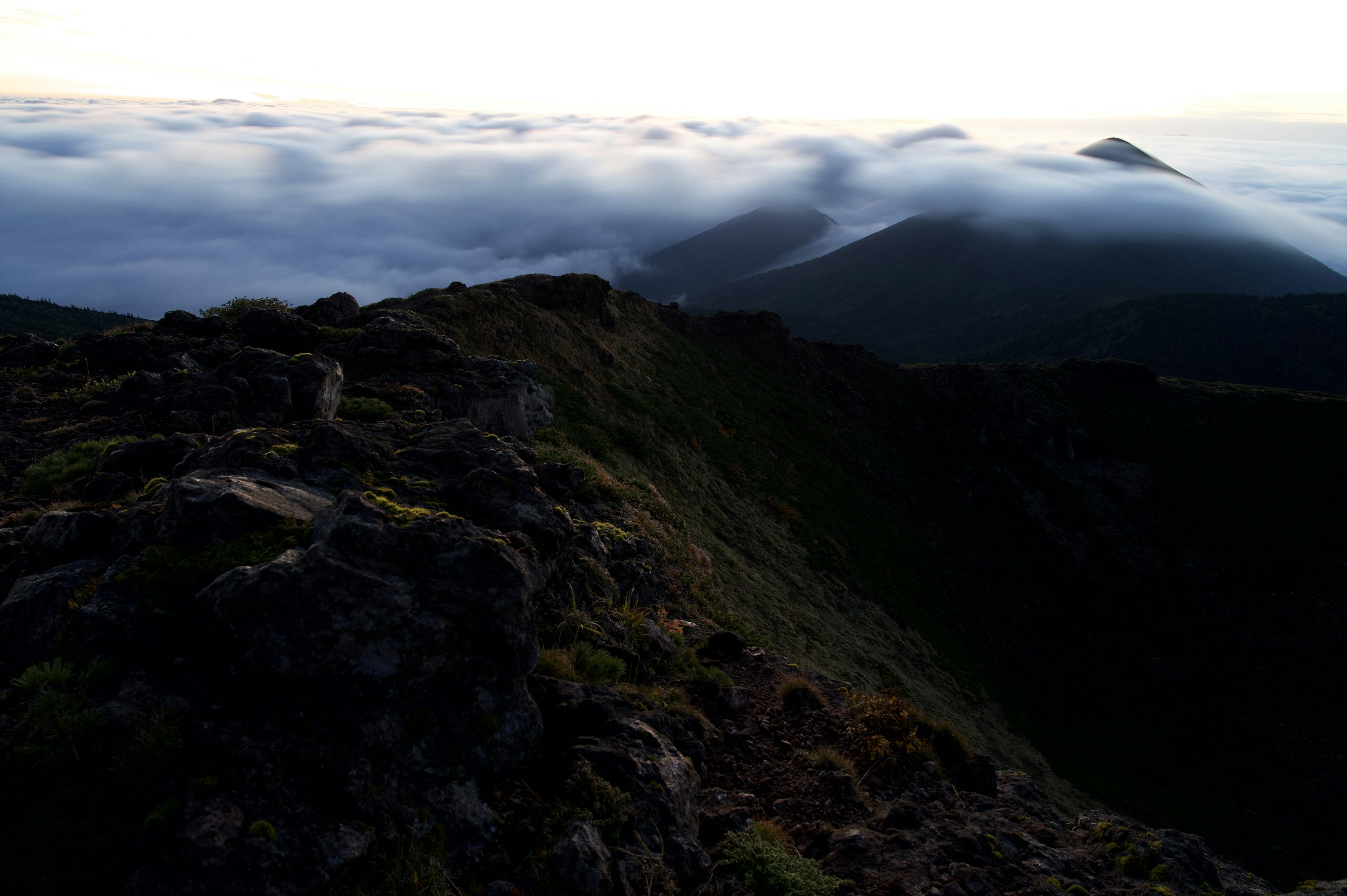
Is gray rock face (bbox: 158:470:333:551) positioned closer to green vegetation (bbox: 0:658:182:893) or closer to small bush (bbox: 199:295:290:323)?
green vegetation (bbox: 0:658:182:893)

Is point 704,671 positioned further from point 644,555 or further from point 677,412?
point 677,412

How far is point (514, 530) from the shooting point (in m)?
9.83

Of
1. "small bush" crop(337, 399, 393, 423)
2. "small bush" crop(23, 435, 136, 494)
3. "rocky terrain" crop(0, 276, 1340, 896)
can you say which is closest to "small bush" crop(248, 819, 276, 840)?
"rocky terrain" crop(0, 276, 1340, 896)

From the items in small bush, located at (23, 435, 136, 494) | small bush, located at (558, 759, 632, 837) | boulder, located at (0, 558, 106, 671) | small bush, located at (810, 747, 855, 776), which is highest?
boulder, located at (0, 558, 106, 671)

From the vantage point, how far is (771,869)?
716 cm

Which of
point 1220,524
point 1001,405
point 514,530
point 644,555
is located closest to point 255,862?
point 514,530

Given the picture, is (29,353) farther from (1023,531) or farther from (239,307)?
(1023,531)

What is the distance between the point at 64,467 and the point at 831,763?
15.0 meters

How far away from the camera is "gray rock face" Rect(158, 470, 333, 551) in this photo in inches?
305

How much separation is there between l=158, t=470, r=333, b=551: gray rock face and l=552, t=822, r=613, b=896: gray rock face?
5266mm

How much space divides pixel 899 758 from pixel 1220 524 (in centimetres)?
7587

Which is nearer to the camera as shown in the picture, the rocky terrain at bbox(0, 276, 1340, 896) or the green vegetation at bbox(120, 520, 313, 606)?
the rocky terrain at bbox(0, 276, 1340, 896)

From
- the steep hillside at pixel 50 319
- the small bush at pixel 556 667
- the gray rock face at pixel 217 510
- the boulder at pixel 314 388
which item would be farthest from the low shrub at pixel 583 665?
the steep hillside at pixel 50 319

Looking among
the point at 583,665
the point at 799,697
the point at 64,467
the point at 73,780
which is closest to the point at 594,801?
the point at 583,665
